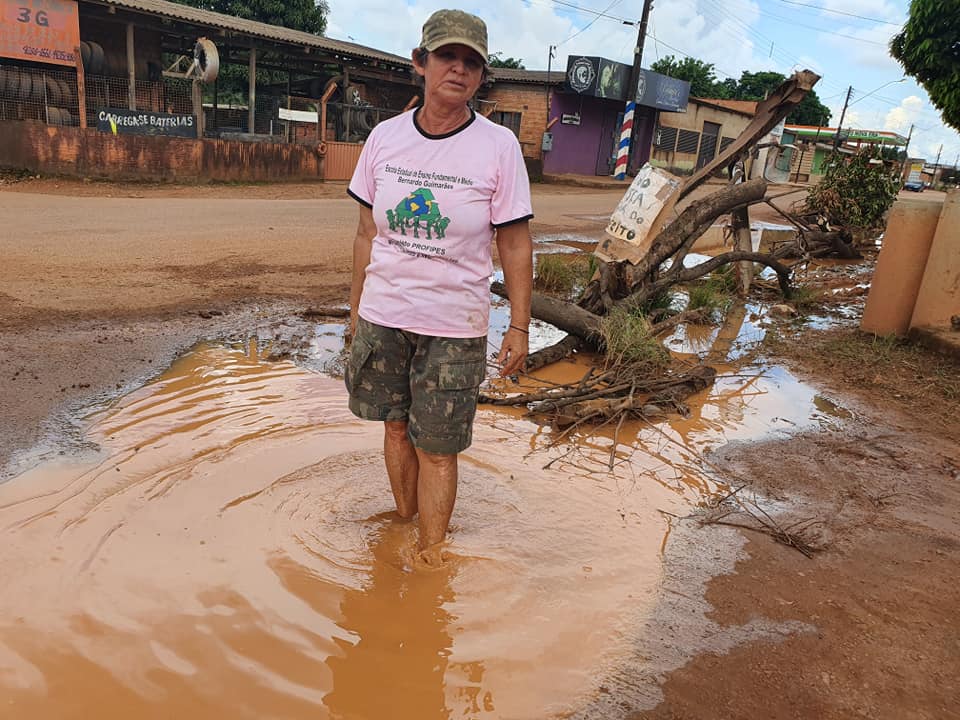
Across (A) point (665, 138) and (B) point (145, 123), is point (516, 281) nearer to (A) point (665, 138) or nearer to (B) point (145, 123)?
(B) point (145, 123)

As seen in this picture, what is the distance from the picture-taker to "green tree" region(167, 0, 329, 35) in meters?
27.2

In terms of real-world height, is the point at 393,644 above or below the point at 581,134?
below

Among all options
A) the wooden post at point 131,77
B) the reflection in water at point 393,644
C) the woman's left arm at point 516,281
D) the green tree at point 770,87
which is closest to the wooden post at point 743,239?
the woman's left arm at point 516,281

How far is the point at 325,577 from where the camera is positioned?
95.4 inches

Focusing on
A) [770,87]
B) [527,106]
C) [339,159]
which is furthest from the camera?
[770,87]

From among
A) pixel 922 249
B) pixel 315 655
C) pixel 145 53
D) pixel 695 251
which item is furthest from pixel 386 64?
pixel 315 655

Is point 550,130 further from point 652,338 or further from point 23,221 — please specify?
point 652,338

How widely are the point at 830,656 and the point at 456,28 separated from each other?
2.21 metres

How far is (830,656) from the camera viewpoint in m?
2.16

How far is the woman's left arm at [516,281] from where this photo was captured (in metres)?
2.33

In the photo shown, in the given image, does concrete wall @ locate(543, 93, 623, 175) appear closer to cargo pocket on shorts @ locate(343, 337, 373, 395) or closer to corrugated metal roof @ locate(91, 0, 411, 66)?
corrugated metal roof @ locate(91, 0, 411, 66)

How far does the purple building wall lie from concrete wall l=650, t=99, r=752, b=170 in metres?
2.36

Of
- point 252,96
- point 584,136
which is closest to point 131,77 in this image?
point 252,96

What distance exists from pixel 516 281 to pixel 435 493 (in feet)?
2.58
